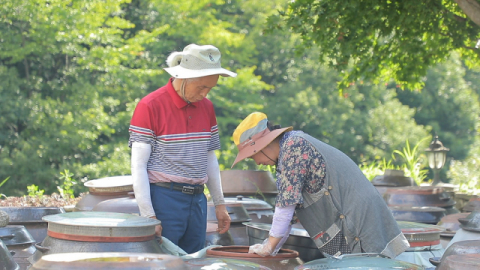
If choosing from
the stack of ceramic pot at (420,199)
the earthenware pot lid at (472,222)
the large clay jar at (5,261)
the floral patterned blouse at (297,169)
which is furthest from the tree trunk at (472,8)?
the large clay jar at (5,261)

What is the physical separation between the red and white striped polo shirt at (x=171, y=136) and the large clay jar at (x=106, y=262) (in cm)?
111

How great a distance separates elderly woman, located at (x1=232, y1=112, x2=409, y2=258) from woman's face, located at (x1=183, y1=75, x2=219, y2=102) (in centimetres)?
38

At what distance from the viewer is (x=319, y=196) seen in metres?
3.44

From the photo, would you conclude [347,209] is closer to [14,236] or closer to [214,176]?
[214,176]

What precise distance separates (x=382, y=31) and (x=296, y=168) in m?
5.05

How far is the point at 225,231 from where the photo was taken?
4238mm

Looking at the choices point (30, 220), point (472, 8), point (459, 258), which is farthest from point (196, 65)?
point (472, 8)

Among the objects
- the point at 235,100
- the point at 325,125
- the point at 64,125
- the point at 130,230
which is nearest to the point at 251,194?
the point at 130,230

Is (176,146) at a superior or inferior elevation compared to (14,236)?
superior

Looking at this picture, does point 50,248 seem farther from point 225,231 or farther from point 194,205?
point 225,231

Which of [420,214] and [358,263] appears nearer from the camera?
[358,263]

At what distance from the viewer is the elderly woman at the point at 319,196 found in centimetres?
A: 336

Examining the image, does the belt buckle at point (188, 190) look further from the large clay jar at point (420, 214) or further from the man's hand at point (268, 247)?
the large clay jar at point (420, 214)

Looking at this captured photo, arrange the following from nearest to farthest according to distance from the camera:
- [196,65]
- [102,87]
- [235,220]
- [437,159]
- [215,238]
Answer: [196,65], [215,238], [235,220], [437,159], [102,87]
